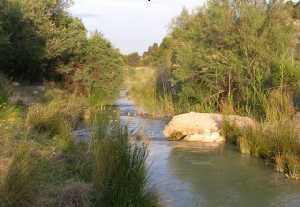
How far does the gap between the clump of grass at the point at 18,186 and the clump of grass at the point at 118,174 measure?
857 mm

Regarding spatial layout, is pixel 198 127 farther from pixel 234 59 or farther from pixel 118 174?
pixel 118 174

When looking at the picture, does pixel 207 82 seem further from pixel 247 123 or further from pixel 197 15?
pixel 247 123

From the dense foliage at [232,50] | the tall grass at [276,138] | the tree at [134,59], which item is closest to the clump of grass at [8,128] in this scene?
the tall grass at [276,138]

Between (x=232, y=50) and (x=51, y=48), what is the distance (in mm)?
7328

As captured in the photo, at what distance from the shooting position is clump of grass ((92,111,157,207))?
6.17 metres

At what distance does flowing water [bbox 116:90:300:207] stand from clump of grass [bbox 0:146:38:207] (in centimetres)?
166

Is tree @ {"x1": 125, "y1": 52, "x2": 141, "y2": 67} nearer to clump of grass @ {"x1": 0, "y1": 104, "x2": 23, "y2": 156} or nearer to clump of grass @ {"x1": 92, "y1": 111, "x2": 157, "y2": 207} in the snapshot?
clump of grass @ {"x1": 0, "y1": 104, "x2": 23, "y2": 156}

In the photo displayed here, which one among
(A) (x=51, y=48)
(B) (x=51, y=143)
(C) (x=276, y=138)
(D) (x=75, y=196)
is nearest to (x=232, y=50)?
(A) (x=51, y=48)

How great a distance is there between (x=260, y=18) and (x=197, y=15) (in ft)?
9.87

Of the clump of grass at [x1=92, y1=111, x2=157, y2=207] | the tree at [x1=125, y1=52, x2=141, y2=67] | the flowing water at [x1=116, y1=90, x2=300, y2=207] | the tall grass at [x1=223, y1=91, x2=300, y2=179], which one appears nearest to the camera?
the clump of grass at [x1=92, y1=111, x2=157, y2=207]

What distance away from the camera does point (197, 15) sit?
19.5 m

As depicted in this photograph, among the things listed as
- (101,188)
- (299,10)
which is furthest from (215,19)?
(299,10)

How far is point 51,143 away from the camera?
28.8 feet

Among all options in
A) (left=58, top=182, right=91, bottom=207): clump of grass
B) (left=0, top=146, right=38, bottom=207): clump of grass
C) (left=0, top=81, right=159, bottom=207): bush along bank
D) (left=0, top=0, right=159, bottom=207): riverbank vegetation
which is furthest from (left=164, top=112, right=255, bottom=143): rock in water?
(left=0, top=146, right=38, bottom=207): clump of grass
